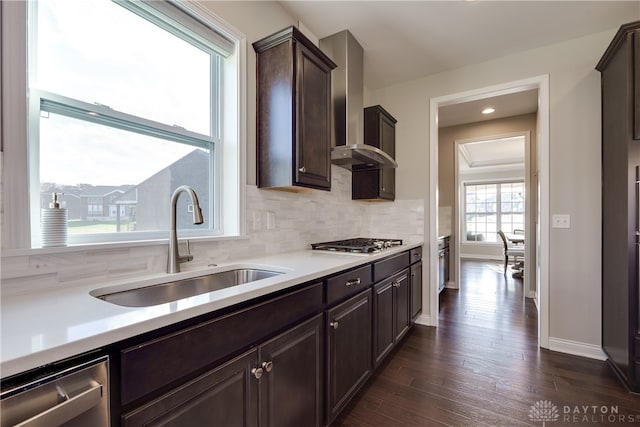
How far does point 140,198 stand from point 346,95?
1.79 meters

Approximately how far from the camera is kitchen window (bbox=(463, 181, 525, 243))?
767 cm

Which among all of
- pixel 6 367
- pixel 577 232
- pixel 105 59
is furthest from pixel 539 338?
pixel 105 59

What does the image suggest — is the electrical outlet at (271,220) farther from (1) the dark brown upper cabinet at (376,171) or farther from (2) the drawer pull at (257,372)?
(1) the dark brown upper cabinet at (376,171)

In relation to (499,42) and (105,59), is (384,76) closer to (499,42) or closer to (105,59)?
(499,42)

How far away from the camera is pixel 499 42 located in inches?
101

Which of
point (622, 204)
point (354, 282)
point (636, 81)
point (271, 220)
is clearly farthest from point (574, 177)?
point (271, 220)

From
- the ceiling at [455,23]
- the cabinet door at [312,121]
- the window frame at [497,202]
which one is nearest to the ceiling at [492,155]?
the window frame at [497,202]

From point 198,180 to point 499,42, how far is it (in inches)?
111

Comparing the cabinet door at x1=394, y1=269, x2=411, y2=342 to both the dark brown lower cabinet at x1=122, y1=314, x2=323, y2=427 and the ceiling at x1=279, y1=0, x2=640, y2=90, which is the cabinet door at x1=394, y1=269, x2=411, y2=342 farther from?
the ceiling at x1=279, y1=0, x2=640, y2=90

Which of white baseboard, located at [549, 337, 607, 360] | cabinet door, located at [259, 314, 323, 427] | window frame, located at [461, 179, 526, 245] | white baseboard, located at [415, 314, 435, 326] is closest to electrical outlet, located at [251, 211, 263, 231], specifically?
cabinet door, located at [259, 314, 323, 427]

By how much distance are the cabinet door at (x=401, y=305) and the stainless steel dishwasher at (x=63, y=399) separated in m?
2.00

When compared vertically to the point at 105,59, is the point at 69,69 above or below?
below

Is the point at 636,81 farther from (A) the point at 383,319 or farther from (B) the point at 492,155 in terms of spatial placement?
(B) the point at 492,155

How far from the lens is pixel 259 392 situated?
3.43 feet
